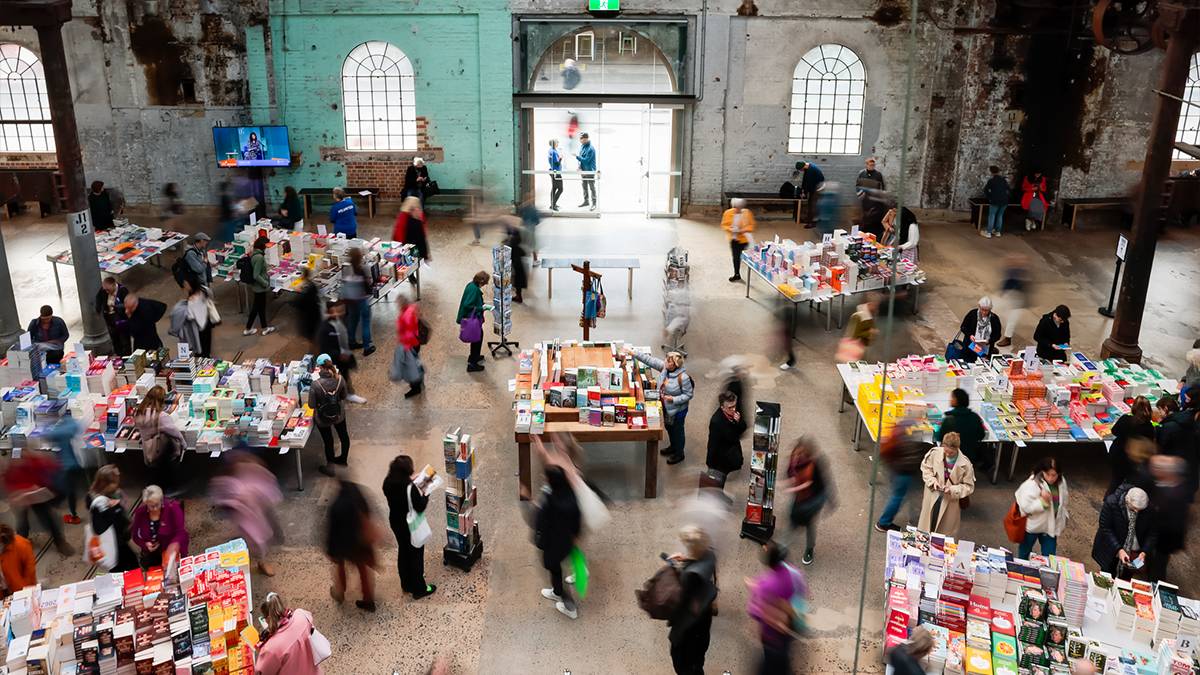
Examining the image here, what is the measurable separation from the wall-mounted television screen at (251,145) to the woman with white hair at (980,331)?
41.4 feet

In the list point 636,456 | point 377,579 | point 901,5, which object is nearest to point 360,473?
point 377,579

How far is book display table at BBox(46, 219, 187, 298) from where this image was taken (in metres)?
14.3

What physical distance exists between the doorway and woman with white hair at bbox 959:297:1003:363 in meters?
8.53

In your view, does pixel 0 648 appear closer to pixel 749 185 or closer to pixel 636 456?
pixel 636 456

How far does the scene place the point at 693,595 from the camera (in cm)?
683

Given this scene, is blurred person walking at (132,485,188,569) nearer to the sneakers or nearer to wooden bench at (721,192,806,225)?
the sneakers

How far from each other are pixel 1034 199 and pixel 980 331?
7.91 m

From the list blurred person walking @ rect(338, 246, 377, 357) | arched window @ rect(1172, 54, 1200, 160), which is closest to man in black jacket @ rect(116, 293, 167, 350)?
blurred person walking @ rect(338, 246, 377, 357)

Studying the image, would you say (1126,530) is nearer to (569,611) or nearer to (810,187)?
(569,611)

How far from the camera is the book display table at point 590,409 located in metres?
9.48

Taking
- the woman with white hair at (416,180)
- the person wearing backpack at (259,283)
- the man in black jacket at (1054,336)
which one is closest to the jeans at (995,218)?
the man in black jacket at (1054,336)

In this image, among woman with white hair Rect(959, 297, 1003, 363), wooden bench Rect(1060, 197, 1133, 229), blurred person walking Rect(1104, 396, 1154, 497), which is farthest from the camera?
wooden bench Rect(1060, 197, 1133, 229)

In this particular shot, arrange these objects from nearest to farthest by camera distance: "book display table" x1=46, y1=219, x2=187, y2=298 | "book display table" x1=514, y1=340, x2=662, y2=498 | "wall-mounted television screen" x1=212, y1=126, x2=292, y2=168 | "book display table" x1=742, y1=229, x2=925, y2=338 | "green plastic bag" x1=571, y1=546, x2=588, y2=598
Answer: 1. "green plastic bag" x1=571, y1=546, x2=588, y2=598
2. "book display table" x1=514, y1=340, x2=662, y2=498
3. "book display table" x1=742, y1=229, x2=925, y2=338
4. "book display table" x1=46, y1=219, x2=187, y2=298
5. "wall-mounted television screen" x1=212, y1=126, x2=292, y2=168

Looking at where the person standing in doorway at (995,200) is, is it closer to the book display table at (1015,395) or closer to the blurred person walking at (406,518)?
the book display table at (1015,395)
